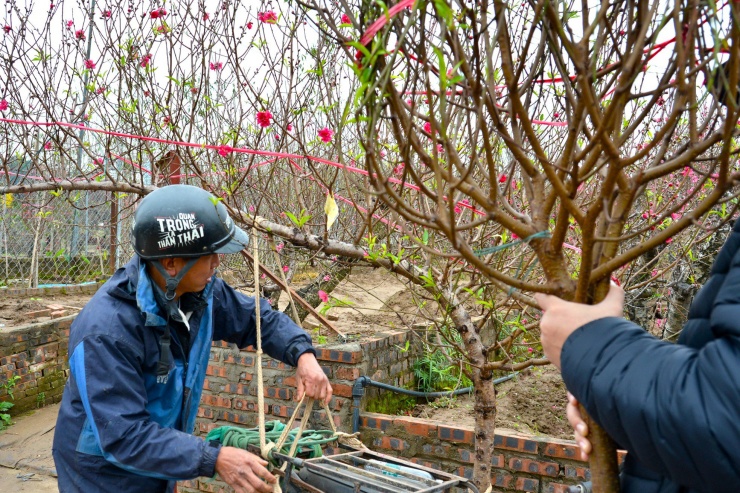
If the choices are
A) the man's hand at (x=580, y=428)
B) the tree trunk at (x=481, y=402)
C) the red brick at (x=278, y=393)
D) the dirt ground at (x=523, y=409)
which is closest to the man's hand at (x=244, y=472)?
the tree trunk at (x=481, y=402)

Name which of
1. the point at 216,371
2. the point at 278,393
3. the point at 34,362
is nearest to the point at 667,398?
the point at 278,393

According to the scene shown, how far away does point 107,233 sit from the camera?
11.0 meters

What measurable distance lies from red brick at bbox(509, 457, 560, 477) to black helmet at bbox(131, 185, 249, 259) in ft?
7.10

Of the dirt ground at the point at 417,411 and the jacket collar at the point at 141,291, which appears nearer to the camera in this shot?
the jacket collar at the point at 141,291

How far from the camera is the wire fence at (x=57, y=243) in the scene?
388 inches

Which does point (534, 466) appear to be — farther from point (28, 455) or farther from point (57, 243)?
point (57, 243)

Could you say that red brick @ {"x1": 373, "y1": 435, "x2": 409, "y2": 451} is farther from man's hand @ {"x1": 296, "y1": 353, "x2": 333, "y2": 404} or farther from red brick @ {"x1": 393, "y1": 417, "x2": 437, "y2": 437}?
man's hand @ {"x1": 296, "y1": 353, "x2": 333, "y2": 404}

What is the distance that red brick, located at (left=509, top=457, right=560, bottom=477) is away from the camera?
3.81 meters

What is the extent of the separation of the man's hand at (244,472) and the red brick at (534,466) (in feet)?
6.21

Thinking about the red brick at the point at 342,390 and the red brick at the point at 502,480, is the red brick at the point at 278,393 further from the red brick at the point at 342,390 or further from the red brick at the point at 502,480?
the red brick at the point at 502,480

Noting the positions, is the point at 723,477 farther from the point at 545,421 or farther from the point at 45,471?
the point at 45,471

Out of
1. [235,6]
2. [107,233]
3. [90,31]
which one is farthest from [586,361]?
[107,233]

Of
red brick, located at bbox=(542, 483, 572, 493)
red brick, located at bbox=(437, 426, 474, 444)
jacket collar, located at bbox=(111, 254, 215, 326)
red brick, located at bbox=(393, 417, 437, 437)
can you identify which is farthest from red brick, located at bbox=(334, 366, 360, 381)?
jacket collar, located at bbox=(111, 254, 215, 326)

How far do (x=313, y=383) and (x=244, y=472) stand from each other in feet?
2.15
